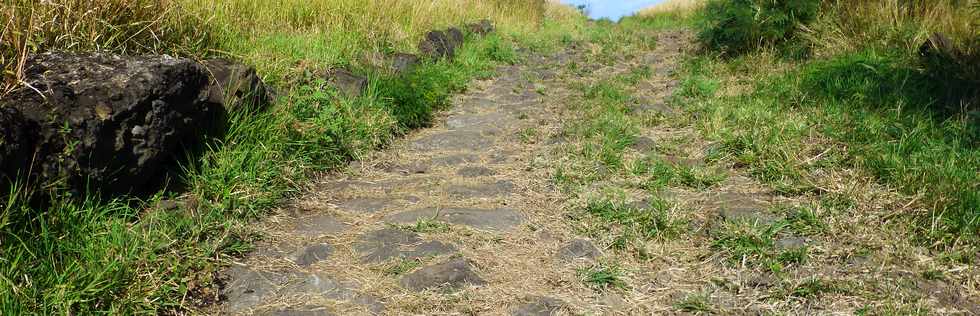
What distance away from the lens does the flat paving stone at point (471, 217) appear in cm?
327

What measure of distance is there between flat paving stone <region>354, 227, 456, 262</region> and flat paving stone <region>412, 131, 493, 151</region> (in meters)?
1.56

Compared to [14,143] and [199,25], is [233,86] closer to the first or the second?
[199,25]

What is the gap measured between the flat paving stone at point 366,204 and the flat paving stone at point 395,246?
0.36 m

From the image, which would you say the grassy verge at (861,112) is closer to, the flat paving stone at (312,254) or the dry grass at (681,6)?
the flat paving stone at (312,254)

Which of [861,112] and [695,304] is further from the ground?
[861,112]

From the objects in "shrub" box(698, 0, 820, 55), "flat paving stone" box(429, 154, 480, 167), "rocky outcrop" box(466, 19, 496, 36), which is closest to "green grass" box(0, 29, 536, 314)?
"flat paving stone" box(429, 154, 480, 167)

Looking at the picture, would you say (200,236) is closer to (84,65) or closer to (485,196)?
(84,65)

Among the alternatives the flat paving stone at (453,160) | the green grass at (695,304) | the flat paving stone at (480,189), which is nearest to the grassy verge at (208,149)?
the flat paving stone at (453,160)

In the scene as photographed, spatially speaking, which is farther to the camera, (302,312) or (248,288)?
(248,288)

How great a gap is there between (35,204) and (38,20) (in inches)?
48.3

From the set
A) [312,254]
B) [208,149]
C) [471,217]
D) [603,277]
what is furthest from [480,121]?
[603,277]

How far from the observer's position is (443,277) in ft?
8.87

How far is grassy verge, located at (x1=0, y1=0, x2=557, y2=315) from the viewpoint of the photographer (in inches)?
93.1

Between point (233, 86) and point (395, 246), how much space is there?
152cm
